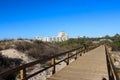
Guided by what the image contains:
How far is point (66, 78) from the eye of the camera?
7.38 m

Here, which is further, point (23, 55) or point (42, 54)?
point (42, 54)

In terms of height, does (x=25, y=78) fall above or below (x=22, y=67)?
below

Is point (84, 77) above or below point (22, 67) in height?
below

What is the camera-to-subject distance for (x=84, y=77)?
7652mm

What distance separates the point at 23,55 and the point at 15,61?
7.71 ft

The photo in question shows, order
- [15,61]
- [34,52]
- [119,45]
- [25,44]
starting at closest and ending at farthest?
[15,61] → [34,52] → [25,44] → [119,45]

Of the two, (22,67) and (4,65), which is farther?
(4,65)

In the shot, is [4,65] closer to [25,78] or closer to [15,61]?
[15,61]

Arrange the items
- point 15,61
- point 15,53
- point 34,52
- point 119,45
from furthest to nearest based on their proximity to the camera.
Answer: point 119,45 < point 34,52 < point 15,53 < point 15,61

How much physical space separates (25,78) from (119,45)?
6630 cm

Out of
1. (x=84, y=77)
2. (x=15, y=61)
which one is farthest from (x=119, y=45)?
(x=84, y=77)

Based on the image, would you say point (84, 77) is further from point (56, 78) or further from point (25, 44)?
point (25, 44)

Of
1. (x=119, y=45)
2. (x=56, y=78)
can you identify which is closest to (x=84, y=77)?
(x=56, y=78)

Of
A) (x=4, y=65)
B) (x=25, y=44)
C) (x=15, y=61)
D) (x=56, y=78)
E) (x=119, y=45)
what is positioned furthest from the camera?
(x=119, y=45)
